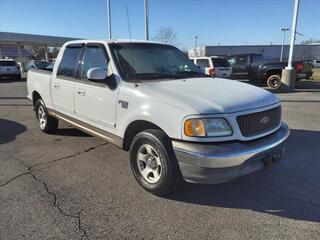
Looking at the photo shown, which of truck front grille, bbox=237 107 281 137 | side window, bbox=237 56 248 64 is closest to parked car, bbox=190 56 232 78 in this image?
side window, bbox=237 56 248 64

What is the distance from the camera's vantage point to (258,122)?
11.4 ft

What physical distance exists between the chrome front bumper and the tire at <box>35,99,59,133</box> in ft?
13.1

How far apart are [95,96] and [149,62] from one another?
942 mm

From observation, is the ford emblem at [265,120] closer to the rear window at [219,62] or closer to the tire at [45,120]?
the tire at [45,120]

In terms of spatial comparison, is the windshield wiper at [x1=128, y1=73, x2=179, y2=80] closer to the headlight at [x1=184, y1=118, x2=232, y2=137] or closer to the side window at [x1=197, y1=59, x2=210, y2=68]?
the headlight at [x1=184, y1=118, x2=232, y2=137]

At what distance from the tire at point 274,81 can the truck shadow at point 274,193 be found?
428 inches

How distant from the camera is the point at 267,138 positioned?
3568 millimetres

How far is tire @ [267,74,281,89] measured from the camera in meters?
14.8

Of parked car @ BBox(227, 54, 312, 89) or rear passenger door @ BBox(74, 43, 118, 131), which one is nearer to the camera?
rear passenger door @ BBox(74, 43, 118, 131)

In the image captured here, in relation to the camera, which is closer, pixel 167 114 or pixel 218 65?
pixel 167 114

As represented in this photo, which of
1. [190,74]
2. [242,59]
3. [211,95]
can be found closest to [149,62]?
[190,74]

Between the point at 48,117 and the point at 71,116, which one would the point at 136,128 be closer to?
the point at 71,116

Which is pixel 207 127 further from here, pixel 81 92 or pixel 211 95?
pixel 81 92

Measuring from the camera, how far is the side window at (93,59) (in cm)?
443
